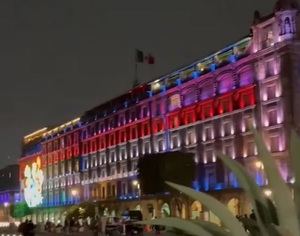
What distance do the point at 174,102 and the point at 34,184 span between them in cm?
6966

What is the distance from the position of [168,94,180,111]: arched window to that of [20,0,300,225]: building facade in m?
0.15

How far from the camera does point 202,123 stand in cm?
8925

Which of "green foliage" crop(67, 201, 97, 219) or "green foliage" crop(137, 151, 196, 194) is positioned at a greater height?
"green foliage" crop(137, 151, 196, 194)

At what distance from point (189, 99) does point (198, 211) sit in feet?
58.0

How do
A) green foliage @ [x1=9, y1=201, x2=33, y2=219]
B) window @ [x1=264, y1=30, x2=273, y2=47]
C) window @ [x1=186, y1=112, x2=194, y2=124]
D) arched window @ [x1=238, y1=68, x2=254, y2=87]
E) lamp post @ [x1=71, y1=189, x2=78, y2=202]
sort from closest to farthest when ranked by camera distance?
window @ [x1=264, y1=30, x2=273, y2=47]
arched window @ [x1=238, y1=68, x2=254, y2=87]
window @ [x1=186, y1=112, x2=194, y2=124]
lamp post @ [x1=71, y1=189, x2=78, y2=202]
green foliage @ [x1=9, y1=201, x2=33, y2=219]

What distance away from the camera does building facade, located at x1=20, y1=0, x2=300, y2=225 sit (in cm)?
7400

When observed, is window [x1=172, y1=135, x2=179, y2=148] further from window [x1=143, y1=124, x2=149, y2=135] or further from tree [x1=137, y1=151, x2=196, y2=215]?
tree [x1=137, y1=151, x2=196, y2=215]

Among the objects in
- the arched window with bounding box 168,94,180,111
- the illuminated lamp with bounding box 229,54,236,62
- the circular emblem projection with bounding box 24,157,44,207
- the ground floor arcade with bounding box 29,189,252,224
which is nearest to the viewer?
the ground floor arcade with bounding box 29,189,252,224

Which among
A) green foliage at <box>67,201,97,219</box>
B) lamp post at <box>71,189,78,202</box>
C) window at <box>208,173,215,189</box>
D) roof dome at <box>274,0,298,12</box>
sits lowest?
green foliage at <box>67,201,97,219</box>

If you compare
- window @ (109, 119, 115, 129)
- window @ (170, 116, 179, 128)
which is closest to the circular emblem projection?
window @ (109, 119, 115, 129)

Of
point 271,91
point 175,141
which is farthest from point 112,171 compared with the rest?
point 271,91

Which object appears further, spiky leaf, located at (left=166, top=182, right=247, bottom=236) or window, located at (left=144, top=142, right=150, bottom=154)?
window, located at (left=144, top=142, right=150, bottom=154)

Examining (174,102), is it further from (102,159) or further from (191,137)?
(102,159)

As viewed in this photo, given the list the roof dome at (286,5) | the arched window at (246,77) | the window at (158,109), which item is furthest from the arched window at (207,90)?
the roof dome at (286,5)
